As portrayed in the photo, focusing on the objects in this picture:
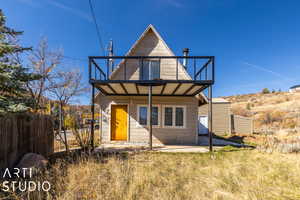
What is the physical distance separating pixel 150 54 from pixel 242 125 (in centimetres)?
1173

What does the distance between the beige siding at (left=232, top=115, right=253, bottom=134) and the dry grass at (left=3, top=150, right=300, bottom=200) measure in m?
8.88

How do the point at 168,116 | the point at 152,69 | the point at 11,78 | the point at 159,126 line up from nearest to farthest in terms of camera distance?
the point at 11,78 < the point at 159,126 < the point at 168,116 < the point at 152,69

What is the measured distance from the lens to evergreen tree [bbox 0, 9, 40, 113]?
3.30m

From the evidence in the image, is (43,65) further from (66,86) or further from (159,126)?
(159,126)

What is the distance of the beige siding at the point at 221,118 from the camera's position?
12.7 meters

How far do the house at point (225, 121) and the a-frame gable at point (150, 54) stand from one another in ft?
21.7

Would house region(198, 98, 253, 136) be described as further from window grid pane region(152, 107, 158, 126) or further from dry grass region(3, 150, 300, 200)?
dry grass region(3, 150, 300, 200)

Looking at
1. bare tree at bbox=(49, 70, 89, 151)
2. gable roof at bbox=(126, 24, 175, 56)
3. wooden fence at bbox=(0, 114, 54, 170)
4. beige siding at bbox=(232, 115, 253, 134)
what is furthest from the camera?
beige siding at bbox=(232, 115, 253, 134)

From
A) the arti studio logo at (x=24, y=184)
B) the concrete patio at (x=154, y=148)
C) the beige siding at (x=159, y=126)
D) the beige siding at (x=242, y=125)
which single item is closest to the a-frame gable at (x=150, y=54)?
the beige siding at (x=159, y=126)

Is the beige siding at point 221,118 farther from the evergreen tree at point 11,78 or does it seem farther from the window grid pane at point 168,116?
the evergreen tree at point 11,78

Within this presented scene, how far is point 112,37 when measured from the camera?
1050 cm

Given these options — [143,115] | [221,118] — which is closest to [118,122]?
[143,115]

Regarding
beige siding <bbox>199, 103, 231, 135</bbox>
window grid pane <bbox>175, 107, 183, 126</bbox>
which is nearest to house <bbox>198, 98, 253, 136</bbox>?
beige siding <bbox>199, 103, 231, 135</bbox>

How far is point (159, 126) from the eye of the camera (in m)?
7.78
